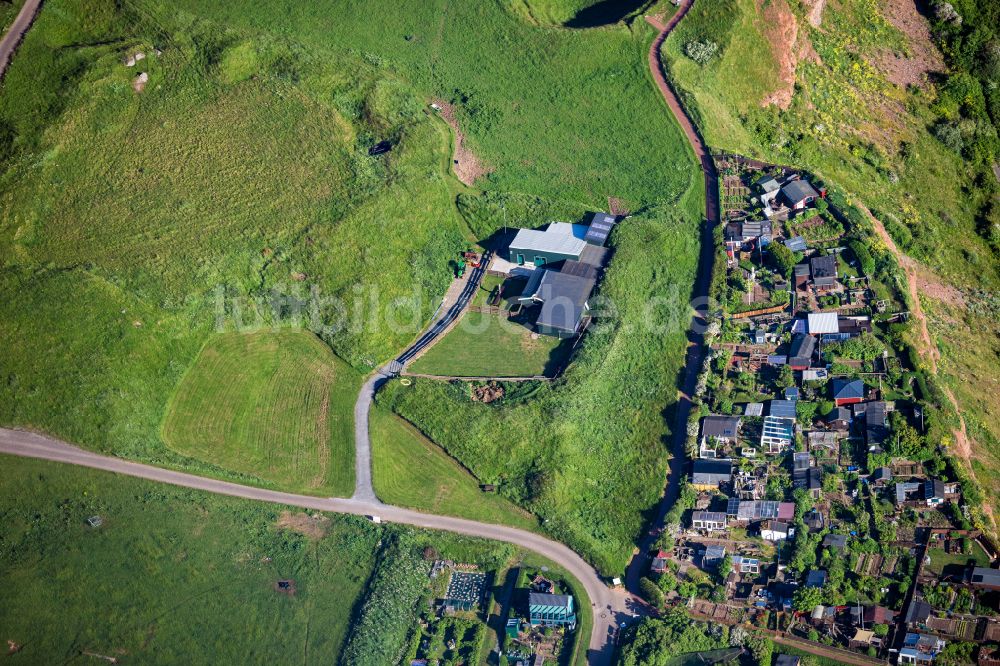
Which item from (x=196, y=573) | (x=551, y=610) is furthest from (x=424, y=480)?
(x=196, y=573)

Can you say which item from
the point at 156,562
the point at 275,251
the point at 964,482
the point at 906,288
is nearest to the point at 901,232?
the point at 906,288

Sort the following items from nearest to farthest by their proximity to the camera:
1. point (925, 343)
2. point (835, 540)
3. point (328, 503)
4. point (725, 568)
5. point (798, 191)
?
point (725, 568)
point (835, 540)
point (328, 503)
point (925, 343)
point (798, 191)

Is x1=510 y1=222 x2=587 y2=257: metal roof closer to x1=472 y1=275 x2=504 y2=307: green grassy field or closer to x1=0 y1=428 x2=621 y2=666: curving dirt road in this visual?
x1=472 y1=275 x2=504 y2=307: green grassy field

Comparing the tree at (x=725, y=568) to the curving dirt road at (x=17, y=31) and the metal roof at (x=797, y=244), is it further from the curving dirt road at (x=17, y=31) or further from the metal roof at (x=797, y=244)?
the curving dirt road at (x=17, y=31)

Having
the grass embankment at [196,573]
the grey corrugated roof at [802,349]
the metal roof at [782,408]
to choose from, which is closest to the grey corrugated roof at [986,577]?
the metal roof at [782,408]

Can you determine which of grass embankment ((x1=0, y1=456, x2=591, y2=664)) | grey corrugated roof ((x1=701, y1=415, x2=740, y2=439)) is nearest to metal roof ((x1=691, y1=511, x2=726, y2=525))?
grey corrugated roof ((x1=701, y1=415, x2=740, y2=439))

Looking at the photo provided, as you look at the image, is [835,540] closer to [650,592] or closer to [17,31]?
[650,592]

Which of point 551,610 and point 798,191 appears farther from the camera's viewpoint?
point 798,191
